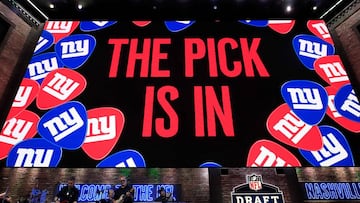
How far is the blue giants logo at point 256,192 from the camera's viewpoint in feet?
24.9

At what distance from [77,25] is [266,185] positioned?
7409 mm

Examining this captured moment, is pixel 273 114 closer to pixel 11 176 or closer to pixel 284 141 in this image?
pixel 284 141

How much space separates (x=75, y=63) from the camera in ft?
25.5

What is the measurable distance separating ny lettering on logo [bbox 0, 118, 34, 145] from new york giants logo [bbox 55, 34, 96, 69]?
1.95m

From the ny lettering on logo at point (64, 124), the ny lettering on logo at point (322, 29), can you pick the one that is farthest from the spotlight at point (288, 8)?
the ny lettering on logo at point (64, 124)

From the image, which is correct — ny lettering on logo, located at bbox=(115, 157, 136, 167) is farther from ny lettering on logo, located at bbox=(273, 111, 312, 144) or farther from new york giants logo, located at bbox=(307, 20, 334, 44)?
new york giants logo, located at bbox=(307, 20, 334, 44)

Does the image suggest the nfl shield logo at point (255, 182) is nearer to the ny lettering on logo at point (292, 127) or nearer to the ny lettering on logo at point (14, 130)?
the ny lettering on logo at point (292, 127)

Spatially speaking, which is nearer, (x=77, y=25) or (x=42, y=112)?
(x=42, y=112)

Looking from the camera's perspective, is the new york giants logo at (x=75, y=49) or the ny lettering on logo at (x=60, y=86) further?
the new york giants logo at (x=75, y=49)

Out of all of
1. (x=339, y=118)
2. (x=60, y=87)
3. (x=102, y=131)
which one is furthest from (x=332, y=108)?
(x=60, y=87)

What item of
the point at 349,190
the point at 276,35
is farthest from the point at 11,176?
the point at 349,190

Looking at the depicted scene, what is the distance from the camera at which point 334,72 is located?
25.0 feet

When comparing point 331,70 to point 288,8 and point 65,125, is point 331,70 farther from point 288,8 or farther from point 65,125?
Answer: point 65,125

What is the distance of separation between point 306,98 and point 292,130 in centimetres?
105
